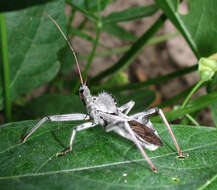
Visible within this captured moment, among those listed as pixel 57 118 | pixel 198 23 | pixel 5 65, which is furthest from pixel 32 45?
pixel 198 23

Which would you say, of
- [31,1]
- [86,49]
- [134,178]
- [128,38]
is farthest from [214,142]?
[86,49]

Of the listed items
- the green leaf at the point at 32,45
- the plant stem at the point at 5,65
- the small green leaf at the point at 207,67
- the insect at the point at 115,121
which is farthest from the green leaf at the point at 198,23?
the plant stem at the point at 5,65

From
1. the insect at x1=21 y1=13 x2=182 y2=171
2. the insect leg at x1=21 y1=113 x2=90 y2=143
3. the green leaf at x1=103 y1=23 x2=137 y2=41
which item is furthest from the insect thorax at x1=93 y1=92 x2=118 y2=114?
the green leaf at x1=103 y1=23 x2=137 y2=41

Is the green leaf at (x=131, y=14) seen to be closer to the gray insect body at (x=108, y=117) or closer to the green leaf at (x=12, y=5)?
the gray insect body at (x=108, y=117)

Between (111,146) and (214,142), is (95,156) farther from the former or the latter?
(214,142)

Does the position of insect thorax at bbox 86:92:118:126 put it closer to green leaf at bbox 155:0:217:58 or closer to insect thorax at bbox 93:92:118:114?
insect thorax at bbox 93:92:118:114

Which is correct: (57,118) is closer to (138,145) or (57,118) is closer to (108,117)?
(108,117)
